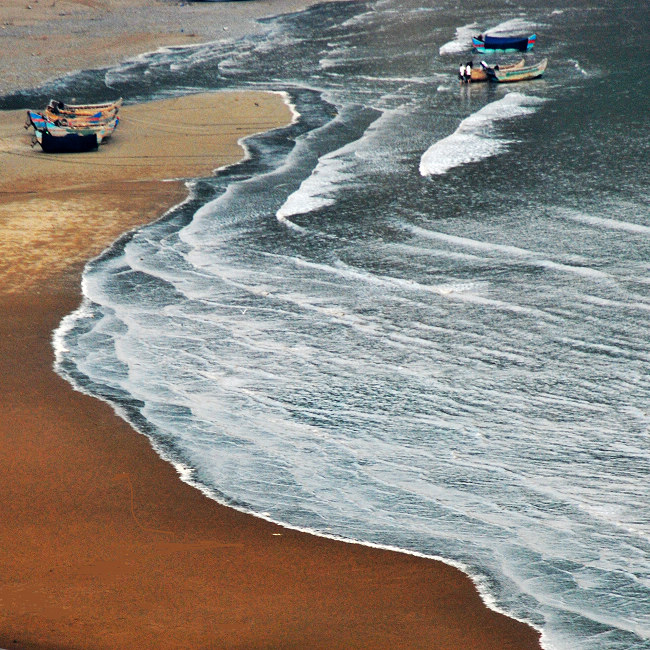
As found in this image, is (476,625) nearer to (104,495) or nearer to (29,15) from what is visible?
(104,495)

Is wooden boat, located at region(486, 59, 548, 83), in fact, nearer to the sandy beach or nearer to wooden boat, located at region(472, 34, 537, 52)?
wooden boat, located at region(472, 34, 537, 52)

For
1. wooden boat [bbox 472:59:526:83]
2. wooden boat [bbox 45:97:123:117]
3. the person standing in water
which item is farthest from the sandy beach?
wooden boat [bbox 472:59:526:83]

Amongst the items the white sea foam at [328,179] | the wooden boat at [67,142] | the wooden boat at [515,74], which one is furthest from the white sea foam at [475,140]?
the wooden boat at [67,142]

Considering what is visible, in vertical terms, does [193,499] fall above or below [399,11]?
below

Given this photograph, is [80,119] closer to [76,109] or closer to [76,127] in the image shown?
[76,127]

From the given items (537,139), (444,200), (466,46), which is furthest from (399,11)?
(444,200)

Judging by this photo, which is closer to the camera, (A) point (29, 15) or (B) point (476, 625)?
(B) point (476, 625)
